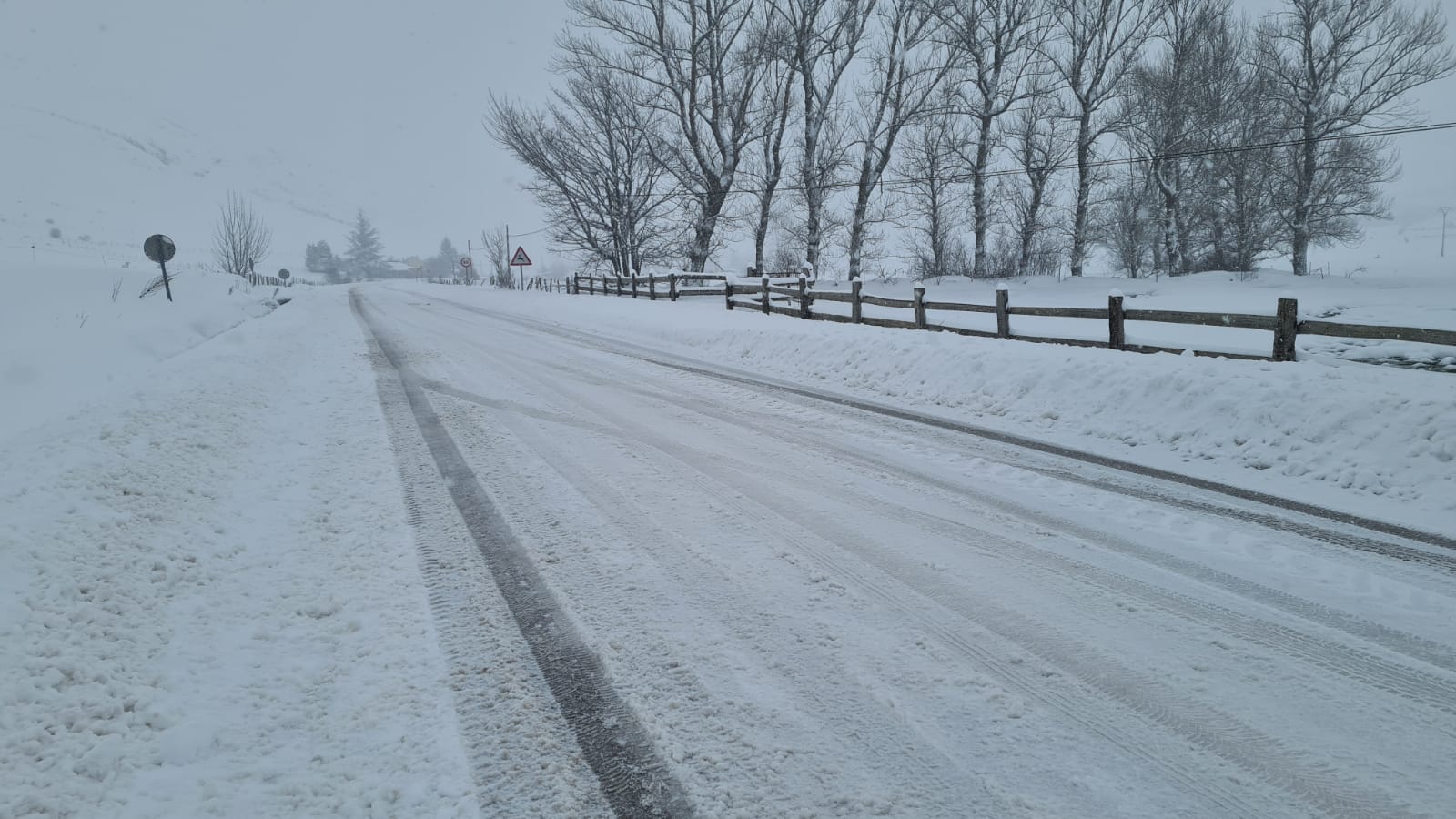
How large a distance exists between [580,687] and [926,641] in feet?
4.73

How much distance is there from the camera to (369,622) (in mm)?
3096

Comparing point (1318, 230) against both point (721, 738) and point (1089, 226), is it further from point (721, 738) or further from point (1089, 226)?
point (721, 738)

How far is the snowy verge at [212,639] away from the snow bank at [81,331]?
3.61 m

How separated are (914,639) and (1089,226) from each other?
34.3m

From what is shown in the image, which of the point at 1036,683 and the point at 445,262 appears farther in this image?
the point at 445,262

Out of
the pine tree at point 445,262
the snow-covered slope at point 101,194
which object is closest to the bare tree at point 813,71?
the snow-covered slope at point 101,194

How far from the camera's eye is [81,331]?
45.9 ft

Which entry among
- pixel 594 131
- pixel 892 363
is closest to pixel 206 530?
pixel 892 363

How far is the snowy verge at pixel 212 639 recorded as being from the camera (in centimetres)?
215

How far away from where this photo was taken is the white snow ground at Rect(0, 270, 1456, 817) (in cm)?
218

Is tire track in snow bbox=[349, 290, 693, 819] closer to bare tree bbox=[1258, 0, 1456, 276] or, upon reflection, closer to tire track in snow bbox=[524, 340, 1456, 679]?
tire track in snow bbox=[524, 340, 1456, 679]

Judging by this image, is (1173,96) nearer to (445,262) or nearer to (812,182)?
(812,182)

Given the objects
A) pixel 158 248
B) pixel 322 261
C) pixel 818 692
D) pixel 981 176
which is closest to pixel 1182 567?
pixel 818 692

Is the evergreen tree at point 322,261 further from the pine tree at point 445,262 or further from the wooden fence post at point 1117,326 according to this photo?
the wooden fence post at point 1117,326
